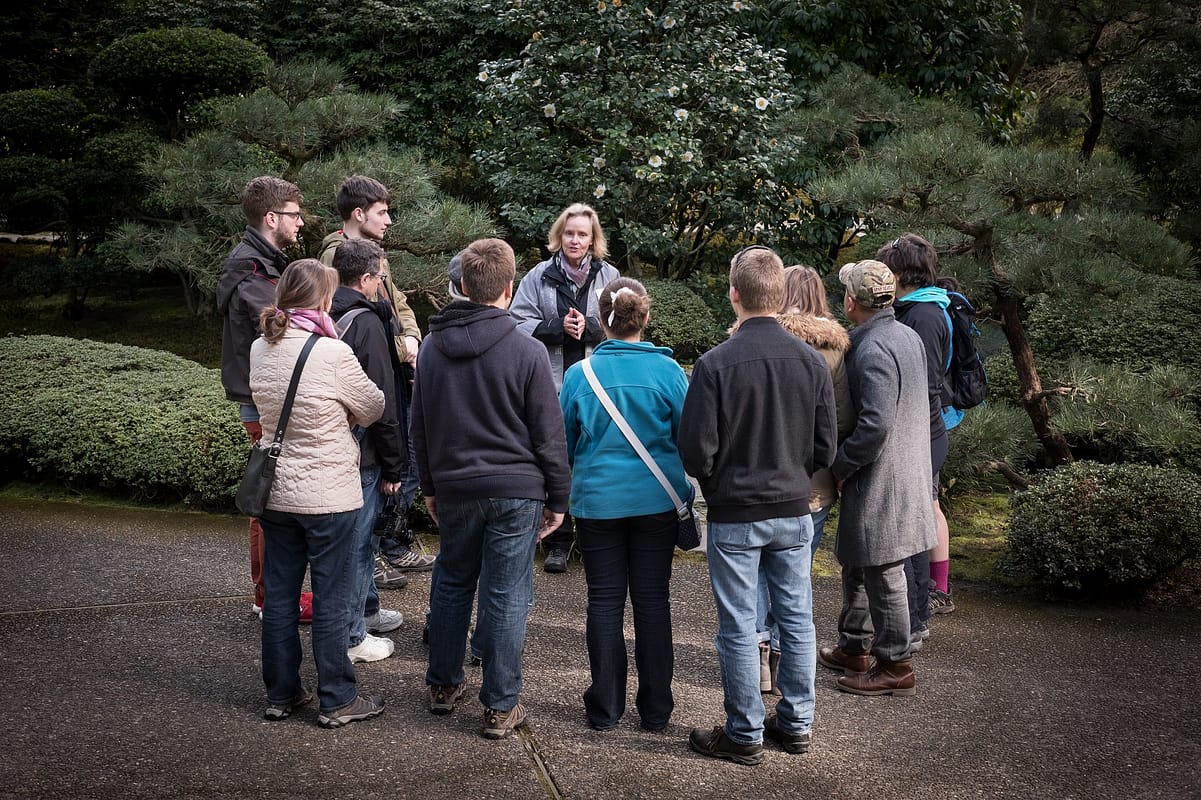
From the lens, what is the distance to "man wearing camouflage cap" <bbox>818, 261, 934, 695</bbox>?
3793mm

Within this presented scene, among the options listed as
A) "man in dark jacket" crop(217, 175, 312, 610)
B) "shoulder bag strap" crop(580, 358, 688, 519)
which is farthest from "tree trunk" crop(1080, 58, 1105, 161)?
"man in dark jacket" crop(217, 175, 312, 610)

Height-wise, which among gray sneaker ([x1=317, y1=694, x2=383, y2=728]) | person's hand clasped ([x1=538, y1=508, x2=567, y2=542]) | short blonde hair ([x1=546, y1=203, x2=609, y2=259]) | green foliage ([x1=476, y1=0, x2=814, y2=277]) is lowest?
gray sneaker ([x1=317, y1=694, x2=383, y2=728])

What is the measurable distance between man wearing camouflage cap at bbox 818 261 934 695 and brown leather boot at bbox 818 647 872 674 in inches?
6.4

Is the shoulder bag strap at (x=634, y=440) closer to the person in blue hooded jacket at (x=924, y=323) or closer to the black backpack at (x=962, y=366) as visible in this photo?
the person in blue hooded jacket at (x=924, y=323)

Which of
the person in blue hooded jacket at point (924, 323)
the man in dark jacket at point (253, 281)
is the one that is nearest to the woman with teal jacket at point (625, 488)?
the person in blue hooded jacket at point (924, 323)

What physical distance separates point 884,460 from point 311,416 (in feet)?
6.72

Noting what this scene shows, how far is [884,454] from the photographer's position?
12.7ft

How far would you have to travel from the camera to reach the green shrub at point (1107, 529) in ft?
16.7

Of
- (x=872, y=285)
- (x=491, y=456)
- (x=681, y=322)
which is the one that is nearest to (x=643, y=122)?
(x=681, y=322)

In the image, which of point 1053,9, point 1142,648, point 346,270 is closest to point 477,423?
point 346,270

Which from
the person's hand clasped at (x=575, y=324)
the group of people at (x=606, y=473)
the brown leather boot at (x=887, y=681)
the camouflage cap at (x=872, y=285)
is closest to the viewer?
the group of people at (x=606, y=473)

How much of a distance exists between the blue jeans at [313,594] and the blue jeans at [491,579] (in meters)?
0.32

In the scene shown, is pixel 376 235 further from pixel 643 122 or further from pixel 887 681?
pixel 643 122

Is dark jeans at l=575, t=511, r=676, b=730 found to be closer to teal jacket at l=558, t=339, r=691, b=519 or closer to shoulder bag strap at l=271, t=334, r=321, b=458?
teal jacket at l=558, t=339, r=691, b=519
